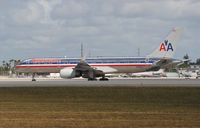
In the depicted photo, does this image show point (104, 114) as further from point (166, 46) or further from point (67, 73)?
point (166, 46)

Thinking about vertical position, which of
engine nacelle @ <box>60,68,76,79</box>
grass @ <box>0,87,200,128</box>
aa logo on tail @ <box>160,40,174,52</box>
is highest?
aa logo on tail @ <box>160,40,174,52</box>

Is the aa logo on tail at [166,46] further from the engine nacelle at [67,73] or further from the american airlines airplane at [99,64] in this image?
the engine nacelle at [67,73]

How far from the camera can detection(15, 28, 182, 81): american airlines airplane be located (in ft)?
235

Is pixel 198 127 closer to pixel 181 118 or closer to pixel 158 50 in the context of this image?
pixel 181 118

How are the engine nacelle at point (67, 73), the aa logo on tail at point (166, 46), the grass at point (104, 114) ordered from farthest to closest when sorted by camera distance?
the aa logo on tail at point (166, 46) < the engine nacelle at point (67, 73) < the grass at point (104, 114)

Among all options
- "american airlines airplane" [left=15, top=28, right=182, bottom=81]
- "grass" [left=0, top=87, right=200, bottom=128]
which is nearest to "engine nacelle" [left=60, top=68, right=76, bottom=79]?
"american airlines airplane" [left=15, top=28, right=182, bottom=81]

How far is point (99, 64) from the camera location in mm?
73312

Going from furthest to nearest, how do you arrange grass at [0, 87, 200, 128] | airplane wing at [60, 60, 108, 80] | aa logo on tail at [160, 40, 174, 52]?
aa logo on tail at [160, 40, 174, 52], airplane wing at [60, 60, 108, 80], grass at [0, 87, 200, 128]

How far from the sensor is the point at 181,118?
1806 cm

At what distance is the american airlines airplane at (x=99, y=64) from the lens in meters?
71.5

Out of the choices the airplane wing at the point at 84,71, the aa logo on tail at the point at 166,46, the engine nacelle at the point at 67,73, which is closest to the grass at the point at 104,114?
the engine nacelle at the point at 67,73

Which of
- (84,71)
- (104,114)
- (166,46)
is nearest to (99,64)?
(84,71)

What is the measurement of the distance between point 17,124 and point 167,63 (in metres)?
58.8

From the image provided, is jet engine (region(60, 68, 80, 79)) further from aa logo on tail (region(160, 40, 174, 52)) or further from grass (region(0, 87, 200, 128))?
grass (region(0, 87, 200, 128))
